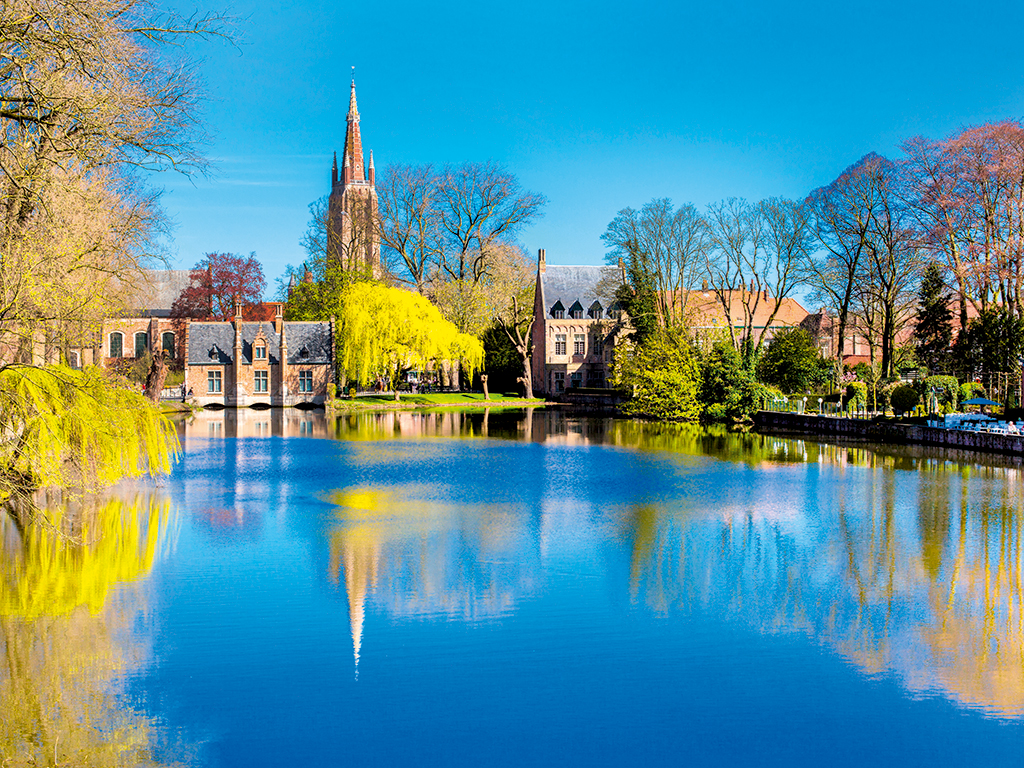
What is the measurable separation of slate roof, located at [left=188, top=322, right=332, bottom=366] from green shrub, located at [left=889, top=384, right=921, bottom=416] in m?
31.3

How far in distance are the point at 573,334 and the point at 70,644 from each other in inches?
1949

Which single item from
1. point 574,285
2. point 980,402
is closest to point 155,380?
point 574,285

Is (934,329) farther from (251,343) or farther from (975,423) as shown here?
(251,343)

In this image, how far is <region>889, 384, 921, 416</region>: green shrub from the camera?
93.3 feet

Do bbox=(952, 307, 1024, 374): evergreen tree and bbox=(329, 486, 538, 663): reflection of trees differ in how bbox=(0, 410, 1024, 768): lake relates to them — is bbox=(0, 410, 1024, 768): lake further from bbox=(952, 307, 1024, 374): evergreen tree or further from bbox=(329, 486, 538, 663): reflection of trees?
bbox=(952, 307, 1024, 374): evergreen tree

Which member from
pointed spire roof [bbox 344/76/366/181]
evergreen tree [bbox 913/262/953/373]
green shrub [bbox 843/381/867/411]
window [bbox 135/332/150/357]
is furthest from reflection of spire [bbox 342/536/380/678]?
pointed spire roof [bbox 344/76/366/181]

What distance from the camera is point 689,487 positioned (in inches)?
682

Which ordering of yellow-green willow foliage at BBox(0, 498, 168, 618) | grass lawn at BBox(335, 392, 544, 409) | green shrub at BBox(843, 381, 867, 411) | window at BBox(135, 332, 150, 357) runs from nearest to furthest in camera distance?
yellow-green willow foliage at BBox(0, 498, 168, 618)
green shrub at BBox(843, 381, 867, 411)
grass lawn at BBox(335, 392, 544, 409)
window at BBox(135, 332, 150, 357)

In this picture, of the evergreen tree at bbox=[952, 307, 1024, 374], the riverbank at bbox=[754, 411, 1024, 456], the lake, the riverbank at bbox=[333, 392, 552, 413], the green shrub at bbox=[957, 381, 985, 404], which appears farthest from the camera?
the riverbank at bbox=[333, 392, 552, 413]

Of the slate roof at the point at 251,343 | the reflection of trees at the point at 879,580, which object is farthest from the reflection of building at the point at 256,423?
the reflection of trees at the point at 879,580

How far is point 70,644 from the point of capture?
770cm

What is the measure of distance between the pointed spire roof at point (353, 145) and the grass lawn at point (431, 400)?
2634 centimetres

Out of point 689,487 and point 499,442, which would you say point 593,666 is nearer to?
point 689,487

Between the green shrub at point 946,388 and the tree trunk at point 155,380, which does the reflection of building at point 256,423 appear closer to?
the tree trunk at point 155,380
